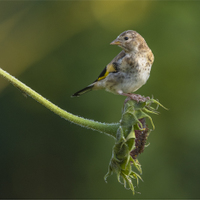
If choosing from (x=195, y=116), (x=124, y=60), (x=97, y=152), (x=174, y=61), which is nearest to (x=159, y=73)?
(x=174, y=61)

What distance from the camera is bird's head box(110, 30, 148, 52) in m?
2.63

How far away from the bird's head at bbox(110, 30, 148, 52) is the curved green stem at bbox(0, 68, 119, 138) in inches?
27.7

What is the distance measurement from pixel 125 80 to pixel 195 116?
9.23ft

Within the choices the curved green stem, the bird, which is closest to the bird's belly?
the bird

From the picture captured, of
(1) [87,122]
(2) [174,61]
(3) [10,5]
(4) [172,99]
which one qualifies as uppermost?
(3) [10,5]

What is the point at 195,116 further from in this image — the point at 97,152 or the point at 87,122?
the point at 87,122

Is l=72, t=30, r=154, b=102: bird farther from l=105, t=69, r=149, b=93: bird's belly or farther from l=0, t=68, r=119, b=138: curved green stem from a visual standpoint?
l=0, t=68, r=119, b=138: curved green stem

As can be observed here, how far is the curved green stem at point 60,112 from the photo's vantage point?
1.66 metres

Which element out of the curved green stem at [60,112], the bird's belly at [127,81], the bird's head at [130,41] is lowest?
the curved green stem at [60,112]

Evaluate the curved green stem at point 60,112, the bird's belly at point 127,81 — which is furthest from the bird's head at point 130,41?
the curved green stem at point 60,112

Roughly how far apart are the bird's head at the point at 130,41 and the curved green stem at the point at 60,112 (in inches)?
27.7

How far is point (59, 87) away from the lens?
5211 millimetres

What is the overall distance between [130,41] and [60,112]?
108cm

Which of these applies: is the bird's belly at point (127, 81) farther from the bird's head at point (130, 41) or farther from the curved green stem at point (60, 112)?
the curved green stem at point (60, 112)
